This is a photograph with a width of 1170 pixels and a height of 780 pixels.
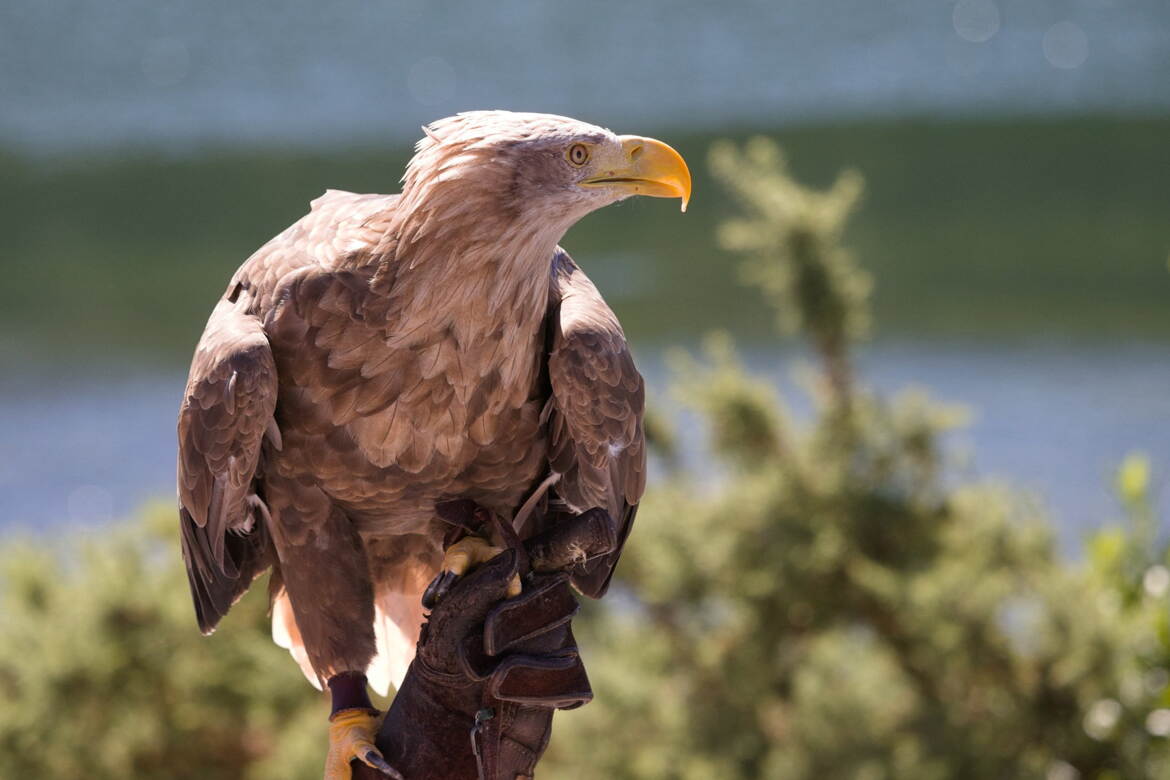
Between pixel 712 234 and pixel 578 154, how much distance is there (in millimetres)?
12047

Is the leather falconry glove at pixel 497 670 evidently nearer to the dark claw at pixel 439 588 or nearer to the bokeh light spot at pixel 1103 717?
the dark claw at pixel 439 588

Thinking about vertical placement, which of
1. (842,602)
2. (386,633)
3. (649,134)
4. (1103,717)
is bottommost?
(1103,717)

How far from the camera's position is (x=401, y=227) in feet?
8.49

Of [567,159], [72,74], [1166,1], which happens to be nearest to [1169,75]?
[1166,1]

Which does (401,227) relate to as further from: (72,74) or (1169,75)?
(1169,75)

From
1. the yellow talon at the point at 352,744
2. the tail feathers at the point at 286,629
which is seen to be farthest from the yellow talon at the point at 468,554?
the tail feathers at the point at 286,629

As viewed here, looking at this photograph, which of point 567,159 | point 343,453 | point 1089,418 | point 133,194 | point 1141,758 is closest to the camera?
point 567,159

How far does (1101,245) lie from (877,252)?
224 centimetres

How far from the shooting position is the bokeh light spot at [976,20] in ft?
54.8

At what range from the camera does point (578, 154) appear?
247 centimetres

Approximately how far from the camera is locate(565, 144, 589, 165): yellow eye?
2459mm

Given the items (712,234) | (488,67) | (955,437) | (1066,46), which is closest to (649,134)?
(712,234)

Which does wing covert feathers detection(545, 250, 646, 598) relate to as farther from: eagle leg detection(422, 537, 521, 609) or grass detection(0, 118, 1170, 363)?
grass detection(0, 118, 1170, 363)

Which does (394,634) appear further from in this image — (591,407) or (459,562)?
(591,407)
